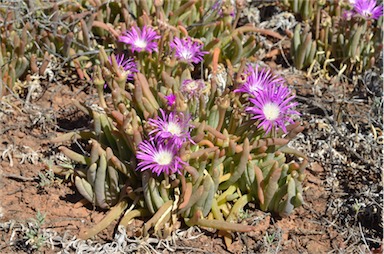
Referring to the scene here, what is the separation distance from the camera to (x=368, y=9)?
9.29ft

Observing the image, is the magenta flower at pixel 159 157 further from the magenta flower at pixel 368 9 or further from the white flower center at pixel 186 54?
the magenta flower at pixel 368 9

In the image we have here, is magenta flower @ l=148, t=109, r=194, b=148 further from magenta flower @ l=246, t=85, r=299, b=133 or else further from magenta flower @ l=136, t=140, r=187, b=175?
magenta flower @ l=246, t=85, r=299, b=133

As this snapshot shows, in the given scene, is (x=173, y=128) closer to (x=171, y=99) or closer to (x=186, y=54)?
(x=171, y=99)

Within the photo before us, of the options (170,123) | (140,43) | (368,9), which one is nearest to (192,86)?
(170,123)

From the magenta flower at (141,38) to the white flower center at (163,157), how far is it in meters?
0.66

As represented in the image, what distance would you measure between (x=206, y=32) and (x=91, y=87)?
62cm

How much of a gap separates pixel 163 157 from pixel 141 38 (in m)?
0.76

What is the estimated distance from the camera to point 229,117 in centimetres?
218

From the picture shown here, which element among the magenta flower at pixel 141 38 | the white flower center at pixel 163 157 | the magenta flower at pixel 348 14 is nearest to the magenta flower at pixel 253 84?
the white flower center at pixel 163 157

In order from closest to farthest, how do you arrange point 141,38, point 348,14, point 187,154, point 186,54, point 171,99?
point 187,154
point 171,99
point 186,54
point 141,38
point 348,14

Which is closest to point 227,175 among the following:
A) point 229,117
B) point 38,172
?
point 229,117

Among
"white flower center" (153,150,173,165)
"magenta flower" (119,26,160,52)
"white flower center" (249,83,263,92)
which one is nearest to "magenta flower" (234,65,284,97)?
"white flower center" (249,83,263,92)

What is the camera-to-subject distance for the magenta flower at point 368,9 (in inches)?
110

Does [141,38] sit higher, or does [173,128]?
[141,38]
